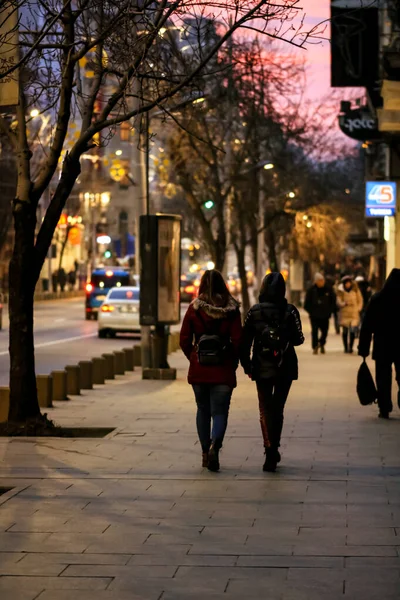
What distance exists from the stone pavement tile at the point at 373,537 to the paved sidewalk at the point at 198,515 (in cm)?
1

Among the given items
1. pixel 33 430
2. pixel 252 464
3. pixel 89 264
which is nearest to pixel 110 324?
pixel 33 430

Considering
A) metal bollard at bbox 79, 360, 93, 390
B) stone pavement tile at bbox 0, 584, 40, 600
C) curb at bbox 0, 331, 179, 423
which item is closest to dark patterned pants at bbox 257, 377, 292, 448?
stone pavement tile at bbox 0, 584, 40, 600

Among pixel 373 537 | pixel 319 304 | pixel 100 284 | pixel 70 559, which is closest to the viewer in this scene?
pixel 70 559

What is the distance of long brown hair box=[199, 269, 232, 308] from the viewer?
11641mm

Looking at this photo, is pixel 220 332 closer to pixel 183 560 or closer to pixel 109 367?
pixel 183 560

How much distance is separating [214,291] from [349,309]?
66.0 feet

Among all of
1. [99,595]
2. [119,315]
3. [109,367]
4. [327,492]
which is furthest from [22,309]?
[119,315]

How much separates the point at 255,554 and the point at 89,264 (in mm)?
90834

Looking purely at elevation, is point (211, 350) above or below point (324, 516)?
above

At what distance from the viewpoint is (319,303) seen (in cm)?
3103

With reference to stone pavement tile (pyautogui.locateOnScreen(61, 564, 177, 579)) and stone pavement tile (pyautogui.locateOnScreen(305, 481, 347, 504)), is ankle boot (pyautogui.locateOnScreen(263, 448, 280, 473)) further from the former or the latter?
stone pavement tile (pyautogui.locateOnScreen(61, 564, 177, 579))

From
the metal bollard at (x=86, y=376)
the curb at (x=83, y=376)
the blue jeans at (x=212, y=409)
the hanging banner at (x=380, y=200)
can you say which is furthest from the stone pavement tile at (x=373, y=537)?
the hanging banner at (x=380, y=200)

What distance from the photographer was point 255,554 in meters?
8.04

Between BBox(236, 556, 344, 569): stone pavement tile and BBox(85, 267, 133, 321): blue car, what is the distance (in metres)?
42.5
